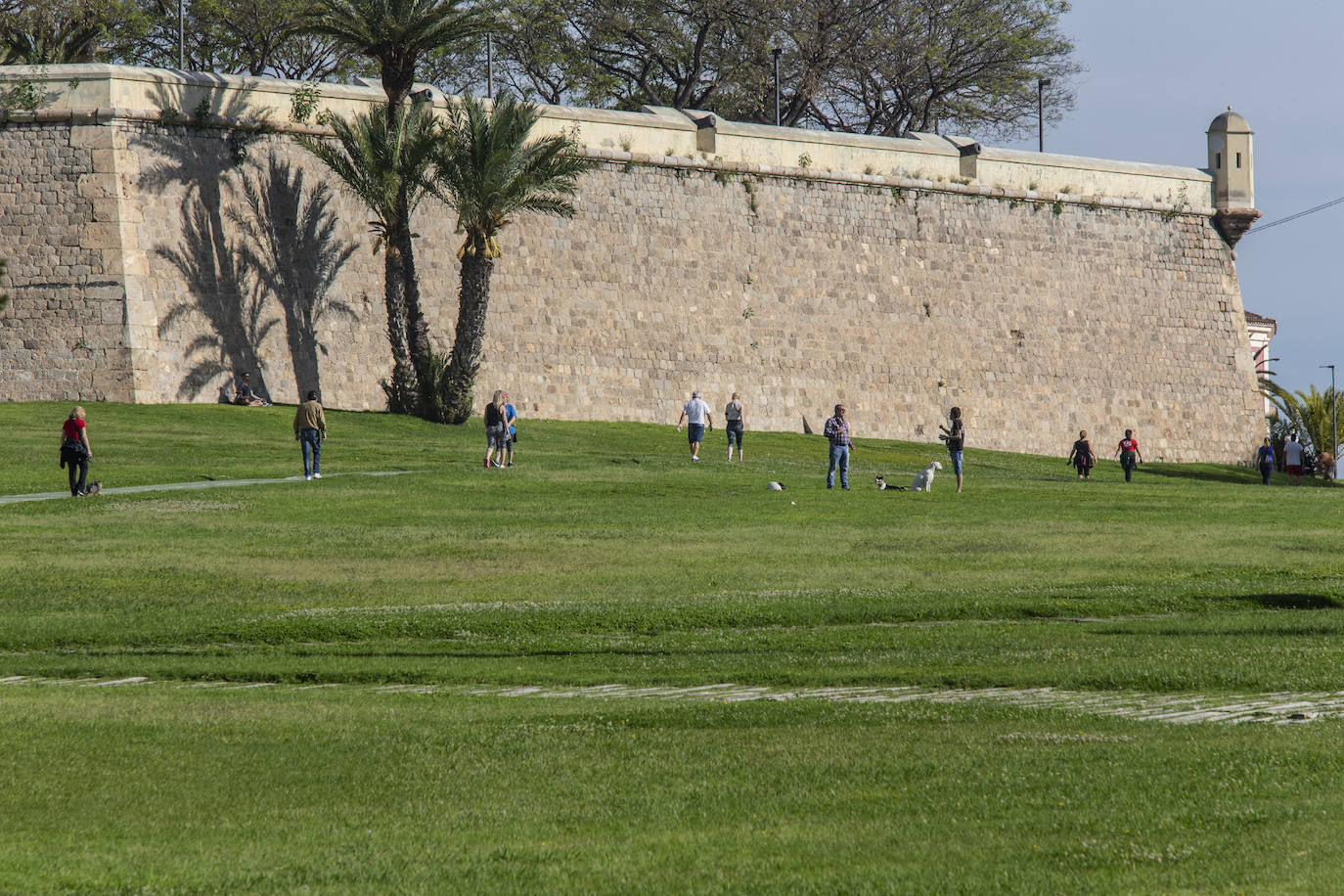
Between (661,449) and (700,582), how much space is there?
56.4 ft

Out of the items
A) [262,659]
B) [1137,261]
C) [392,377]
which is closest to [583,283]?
[392,377]

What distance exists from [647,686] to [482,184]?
25052 millimetres

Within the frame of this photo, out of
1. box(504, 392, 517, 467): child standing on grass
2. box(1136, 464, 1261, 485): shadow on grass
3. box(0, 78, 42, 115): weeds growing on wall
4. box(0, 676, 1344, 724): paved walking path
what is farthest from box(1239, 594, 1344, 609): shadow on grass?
box(0, 78, 42, 115): weeds growing on wall

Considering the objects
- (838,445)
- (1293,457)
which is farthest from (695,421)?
(1293,457)

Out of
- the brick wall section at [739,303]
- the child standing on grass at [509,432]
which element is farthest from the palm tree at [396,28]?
the child standing on grass at [509,432]

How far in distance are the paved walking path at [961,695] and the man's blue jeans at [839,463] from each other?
14524 millimetres

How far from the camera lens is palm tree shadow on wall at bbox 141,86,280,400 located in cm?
3250

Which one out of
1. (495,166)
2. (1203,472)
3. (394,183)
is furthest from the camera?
(1203,472)

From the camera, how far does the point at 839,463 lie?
23.6 metres

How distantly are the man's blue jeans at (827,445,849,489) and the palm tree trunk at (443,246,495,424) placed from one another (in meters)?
11.8

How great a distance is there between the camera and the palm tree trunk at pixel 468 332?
109 feet

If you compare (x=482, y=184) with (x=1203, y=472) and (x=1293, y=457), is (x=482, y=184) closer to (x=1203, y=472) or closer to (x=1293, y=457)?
(x=1293, y=457)

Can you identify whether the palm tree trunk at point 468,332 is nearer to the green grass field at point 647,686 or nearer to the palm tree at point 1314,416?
the green grass field at point 647,686

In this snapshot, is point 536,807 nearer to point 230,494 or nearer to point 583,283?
point 230,494
